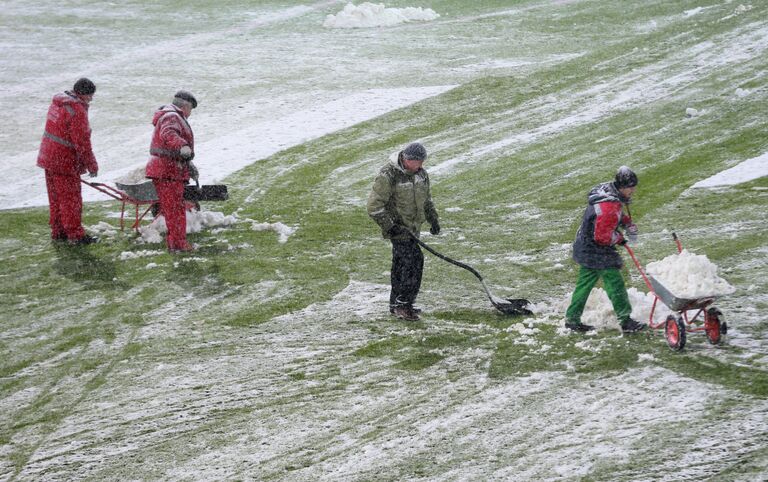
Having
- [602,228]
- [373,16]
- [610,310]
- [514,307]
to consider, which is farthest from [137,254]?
[373,16]

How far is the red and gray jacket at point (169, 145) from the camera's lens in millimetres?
11570

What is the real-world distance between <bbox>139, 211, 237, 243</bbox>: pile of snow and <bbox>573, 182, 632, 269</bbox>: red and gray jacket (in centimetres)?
608

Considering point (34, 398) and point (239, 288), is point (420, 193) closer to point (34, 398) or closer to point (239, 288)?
point (239, 288)

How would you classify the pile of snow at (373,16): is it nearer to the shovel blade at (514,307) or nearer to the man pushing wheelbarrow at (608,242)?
the shovel blade at (514,307)

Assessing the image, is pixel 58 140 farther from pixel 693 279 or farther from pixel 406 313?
pixel 693 279

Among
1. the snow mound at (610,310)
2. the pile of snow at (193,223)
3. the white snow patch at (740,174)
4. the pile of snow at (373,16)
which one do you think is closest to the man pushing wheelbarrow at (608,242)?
the snow mound at (610,310)

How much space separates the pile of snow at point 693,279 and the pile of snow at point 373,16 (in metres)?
20.9

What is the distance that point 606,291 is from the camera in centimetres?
873

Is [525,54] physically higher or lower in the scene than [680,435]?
higher

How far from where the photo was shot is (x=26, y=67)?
79.7ft

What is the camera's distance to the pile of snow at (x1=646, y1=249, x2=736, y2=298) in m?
7.78

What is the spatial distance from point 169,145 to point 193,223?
176cm

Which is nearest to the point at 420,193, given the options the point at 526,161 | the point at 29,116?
the point at 526,161

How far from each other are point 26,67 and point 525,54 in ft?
40.2
